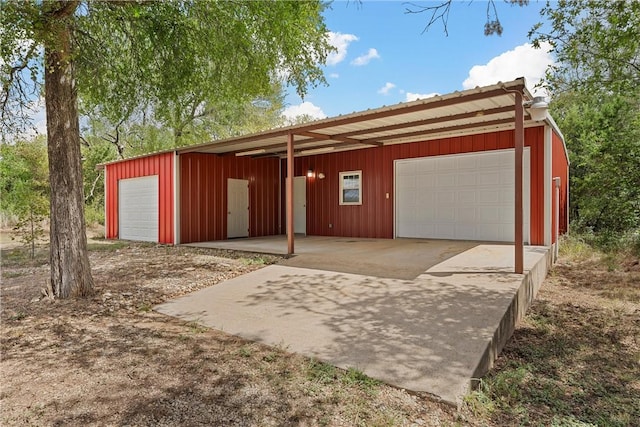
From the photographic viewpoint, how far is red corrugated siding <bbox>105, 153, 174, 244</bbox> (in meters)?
9.96

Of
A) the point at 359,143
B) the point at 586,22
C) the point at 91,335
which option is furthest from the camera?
the point at 359,143

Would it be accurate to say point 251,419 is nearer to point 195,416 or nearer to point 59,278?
point 195,416

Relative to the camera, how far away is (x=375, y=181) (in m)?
10.1

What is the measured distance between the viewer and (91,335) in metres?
3.58

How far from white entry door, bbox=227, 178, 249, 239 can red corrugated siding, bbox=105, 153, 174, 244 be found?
5.38 feet

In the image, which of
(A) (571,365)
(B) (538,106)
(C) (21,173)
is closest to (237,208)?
(B) (538,106)

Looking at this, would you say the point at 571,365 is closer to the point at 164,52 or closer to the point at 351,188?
the point at 164,52

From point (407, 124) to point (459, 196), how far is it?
102 inches

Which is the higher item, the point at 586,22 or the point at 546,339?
the point at 586,22

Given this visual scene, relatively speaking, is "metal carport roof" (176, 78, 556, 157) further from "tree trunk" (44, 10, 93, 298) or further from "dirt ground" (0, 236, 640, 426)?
"tree trunk" (44, 10, 93, 298)

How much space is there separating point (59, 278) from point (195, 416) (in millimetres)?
3492

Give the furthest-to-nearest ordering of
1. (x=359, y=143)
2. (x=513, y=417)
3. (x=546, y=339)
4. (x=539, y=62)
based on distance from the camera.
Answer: (x=359, y=143) < (x=539, y=62) < (x=546, y=339) < (x=513, y=417)

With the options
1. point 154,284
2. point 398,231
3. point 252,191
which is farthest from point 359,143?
point 154,284

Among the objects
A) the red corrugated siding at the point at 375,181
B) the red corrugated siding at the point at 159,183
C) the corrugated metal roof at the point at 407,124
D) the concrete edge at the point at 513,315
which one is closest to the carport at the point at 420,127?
the corrugated metal roof at the point at 407,124
